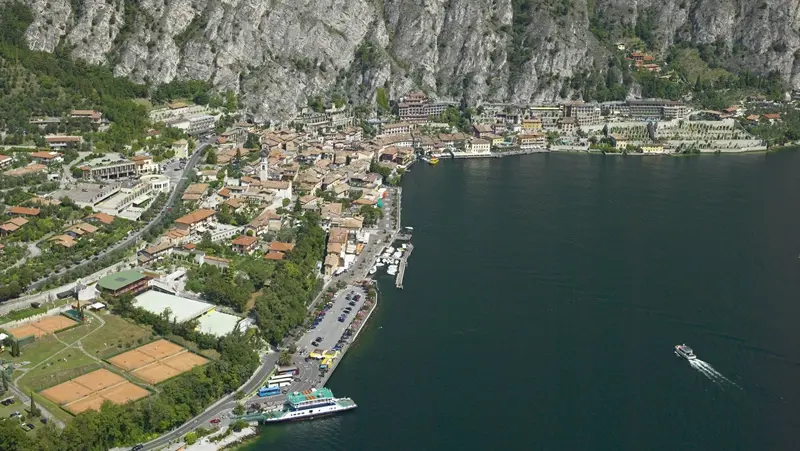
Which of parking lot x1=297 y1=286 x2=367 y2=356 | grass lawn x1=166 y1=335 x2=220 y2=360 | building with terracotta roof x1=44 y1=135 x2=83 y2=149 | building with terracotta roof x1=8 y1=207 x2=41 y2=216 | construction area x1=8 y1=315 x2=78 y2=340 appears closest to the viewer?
grass lawn x1=166 y1=335 x2=220 y2=360

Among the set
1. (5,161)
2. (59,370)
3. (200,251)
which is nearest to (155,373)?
(59,370)

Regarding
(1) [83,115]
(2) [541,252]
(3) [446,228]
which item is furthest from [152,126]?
(2) [541,252]

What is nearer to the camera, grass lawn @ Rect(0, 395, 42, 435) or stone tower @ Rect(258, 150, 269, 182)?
grass lawn @ Rect(0, 395, 42, 435)

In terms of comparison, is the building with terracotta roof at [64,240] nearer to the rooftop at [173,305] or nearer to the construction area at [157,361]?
the rooftop at [173,305]

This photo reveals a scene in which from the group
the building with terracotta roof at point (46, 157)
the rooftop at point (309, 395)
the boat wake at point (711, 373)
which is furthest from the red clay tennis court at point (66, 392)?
the building with terracotta roof at point (46, 157)

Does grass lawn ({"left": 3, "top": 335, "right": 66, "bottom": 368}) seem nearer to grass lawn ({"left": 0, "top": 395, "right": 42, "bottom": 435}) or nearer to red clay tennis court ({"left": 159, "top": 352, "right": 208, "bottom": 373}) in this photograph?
grass lawn ({"left": 0, "top": 395, "right": 42, "bottom": 435})

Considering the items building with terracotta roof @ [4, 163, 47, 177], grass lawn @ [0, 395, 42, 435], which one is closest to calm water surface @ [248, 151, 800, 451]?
grass lawn @ [0, 395, 42, 435]

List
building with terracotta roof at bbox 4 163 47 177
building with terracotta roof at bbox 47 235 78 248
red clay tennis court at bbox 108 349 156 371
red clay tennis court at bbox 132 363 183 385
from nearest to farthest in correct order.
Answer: red clay tennis court at bbox 132 363 183 385, red clay tennis court at bbox 108 349 156 371, building with terracotta roof at bbox 47 235 78 248, building with terracotta roof at bbox 4 163 47 177
